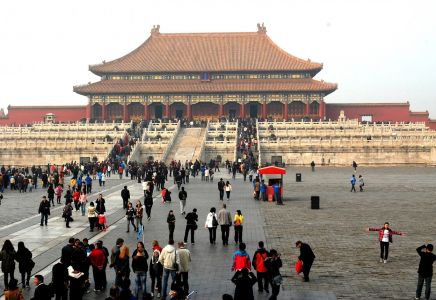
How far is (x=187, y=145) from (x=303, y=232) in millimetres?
36759

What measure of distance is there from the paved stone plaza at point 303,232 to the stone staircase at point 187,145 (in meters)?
15.2

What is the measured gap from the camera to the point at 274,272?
40.3 ft

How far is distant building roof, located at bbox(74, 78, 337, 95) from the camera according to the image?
7781cm

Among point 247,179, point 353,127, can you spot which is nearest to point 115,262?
point 247,179

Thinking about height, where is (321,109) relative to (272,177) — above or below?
above

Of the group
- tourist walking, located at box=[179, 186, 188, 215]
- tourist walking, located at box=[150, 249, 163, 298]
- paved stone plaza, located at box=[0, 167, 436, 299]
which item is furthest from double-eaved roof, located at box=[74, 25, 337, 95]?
tourist walking, located at box=[150, 249, 163, 298]

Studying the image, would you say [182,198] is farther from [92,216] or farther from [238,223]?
[238,223]

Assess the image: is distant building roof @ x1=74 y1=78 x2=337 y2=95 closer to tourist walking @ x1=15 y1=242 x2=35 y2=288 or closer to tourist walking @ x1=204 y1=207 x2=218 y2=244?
tourist walking @ x1=204 y1=207 x2=218 y2=244

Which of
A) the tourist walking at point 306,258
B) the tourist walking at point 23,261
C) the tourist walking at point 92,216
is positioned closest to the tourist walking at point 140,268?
the tourist walking at point 23,261

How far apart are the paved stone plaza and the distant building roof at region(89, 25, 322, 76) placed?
45.2 m

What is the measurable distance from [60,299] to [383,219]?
44.8 feet

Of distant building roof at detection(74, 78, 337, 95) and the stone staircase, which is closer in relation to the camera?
the stone staircase

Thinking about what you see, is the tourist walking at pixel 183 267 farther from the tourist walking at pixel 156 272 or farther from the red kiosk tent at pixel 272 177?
the red kiosk tent at pixel 272 177

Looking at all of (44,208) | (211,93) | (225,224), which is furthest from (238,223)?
(211,93)
